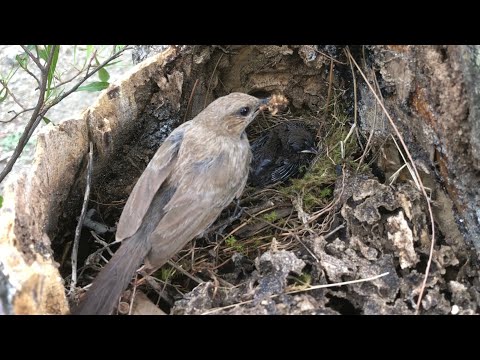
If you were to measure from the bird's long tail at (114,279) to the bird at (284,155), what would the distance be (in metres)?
1.46

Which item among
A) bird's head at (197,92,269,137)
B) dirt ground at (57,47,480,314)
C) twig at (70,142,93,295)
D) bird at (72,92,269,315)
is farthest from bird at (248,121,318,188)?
twig at (70,142,93,295)

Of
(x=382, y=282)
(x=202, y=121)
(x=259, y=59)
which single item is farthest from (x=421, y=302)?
(x=259, y=59)

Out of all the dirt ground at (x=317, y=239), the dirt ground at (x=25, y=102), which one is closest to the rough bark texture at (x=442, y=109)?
the dirt ground at (x=317, y=239)

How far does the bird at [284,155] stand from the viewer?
476 centimetres

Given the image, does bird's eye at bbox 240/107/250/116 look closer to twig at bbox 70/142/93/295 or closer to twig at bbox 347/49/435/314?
twig at bbox 347/49/435/314

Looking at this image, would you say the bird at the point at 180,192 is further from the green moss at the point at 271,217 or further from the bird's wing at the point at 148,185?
the green moss at the point at 271,217

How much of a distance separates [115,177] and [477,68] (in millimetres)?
2681

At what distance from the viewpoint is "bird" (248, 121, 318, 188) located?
4.76 m

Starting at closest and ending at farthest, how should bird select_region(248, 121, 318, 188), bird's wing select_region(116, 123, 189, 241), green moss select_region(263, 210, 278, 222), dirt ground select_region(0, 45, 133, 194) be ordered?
bird's wing select_region(116, 123, 189, 241), green moss select_region(263, 210, 278, 222), bird select_region(248, 121, 318, 188), dirt ground select_region(0, 45, 133, 194)

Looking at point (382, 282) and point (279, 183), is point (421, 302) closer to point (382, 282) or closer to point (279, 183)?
point (382, 282)

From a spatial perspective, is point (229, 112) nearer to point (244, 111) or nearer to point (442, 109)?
point (244, 111)

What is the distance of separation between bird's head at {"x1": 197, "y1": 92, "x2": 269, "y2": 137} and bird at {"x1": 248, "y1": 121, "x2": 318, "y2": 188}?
2.07ft

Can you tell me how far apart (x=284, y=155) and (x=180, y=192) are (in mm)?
1276

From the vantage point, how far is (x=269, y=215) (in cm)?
420
